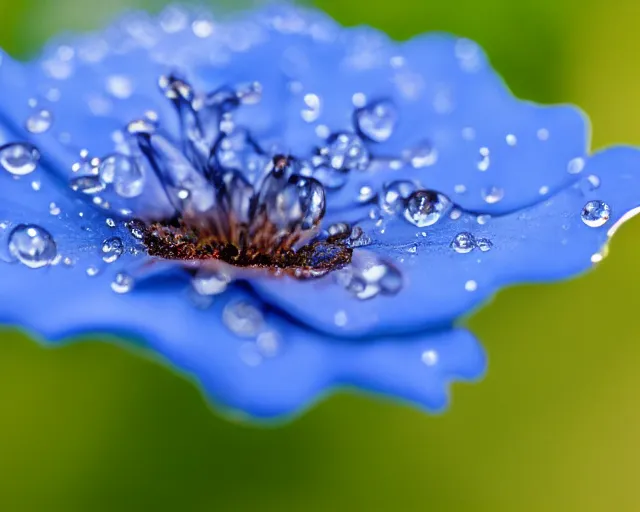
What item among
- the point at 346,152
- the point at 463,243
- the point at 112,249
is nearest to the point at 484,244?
the point at 463,243

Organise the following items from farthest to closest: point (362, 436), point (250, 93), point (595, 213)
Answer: point (250, 93)
point (595, 213)
point (362, 436)

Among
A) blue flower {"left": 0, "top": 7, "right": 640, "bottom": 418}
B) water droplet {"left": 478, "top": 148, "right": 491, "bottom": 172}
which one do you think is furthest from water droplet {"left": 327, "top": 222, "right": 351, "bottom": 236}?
water droplet {"left": 478, "top": 148, "right": 491, "bottom": 172}

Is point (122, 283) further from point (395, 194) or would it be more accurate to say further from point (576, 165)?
point (576, 165)

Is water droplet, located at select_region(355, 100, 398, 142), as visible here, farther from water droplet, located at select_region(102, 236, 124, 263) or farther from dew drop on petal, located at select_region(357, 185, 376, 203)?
water droplet, located at select_region(102, 236, 124, 263)

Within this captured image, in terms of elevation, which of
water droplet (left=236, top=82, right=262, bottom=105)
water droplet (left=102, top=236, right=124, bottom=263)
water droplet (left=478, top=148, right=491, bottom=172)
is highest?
water droplet (left=478, top=148, right=491, bottom=172)

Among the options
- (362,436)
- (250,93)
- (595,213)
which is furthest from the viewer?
(250,93)

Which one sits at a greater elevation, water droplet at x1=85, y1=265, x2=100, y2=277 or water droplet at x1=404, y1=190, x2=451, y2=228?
water droplet at x1=404, y1=190, x2=451, y2=228
